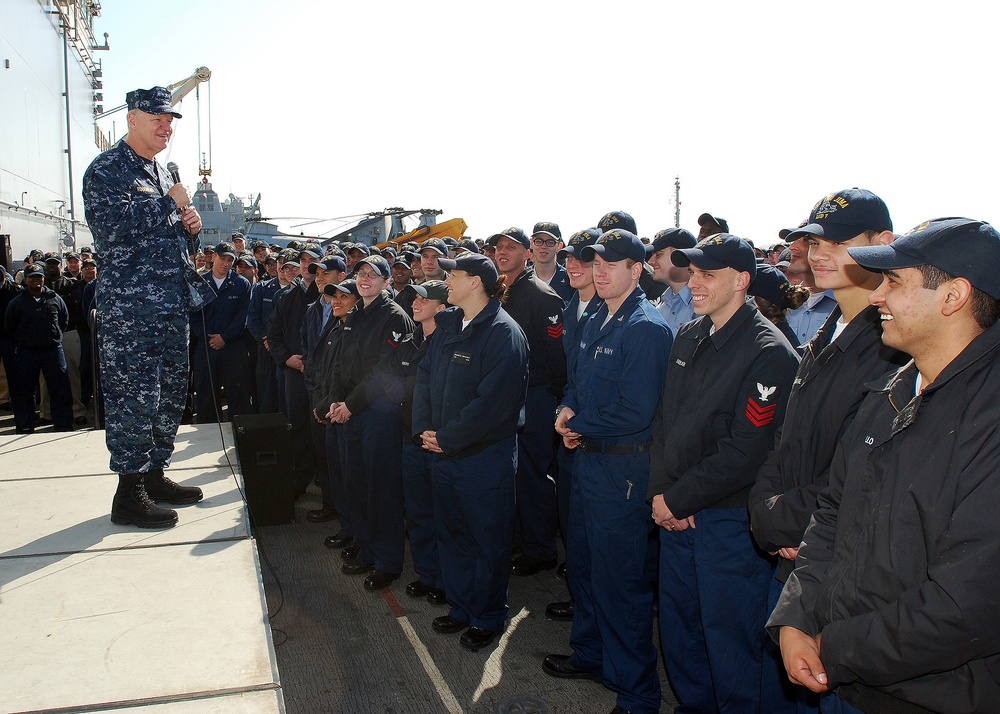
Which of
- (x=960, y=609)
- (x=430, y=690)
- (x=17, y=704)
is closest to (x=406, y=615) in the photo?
(x=430, y=690)

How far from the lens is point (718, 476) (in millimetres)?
2861

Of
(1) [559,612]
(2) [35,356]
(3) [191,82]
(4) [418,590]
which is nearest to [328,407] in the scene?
(4) [418,590]

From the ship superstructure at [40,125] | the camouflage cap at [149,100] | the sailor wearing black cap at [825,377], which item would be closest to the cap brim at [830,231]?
the sailor wearing black cap at [825,377]

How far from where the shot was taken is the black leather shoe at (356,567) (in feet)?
17.0

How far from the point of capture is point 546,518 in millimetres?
5340

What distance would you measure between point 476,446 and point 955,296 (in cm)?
273

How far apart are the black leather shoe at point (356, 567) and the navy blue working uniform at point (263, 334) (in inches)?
130

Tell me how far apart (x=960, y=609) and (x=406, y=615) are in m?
3.55

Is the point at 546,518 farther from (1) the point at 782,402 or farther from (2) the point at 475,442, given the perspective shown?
(1) the point at 782,402

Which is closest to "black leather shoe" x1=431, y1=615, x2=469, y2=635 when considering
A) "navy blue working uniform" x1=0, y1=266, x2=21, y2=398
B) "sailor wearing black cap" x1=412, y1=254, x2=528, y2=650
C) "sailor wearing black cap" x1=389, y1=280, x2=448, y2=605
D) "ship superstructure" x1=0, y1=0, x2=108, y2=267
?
"sailor wearing black cap" x1=412, y1=254, x2=528, y2=650

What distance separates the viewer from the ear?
5.77 feet

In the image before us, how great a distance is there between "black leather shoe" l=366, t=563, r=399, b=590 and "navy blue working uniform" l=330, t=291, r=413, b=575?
0.09ft

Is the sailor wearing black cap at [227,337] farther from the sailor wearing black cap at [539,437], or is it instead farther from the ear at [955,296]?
the ear at [955,296]

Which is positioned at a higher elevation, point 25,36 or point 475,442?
point 25,36
